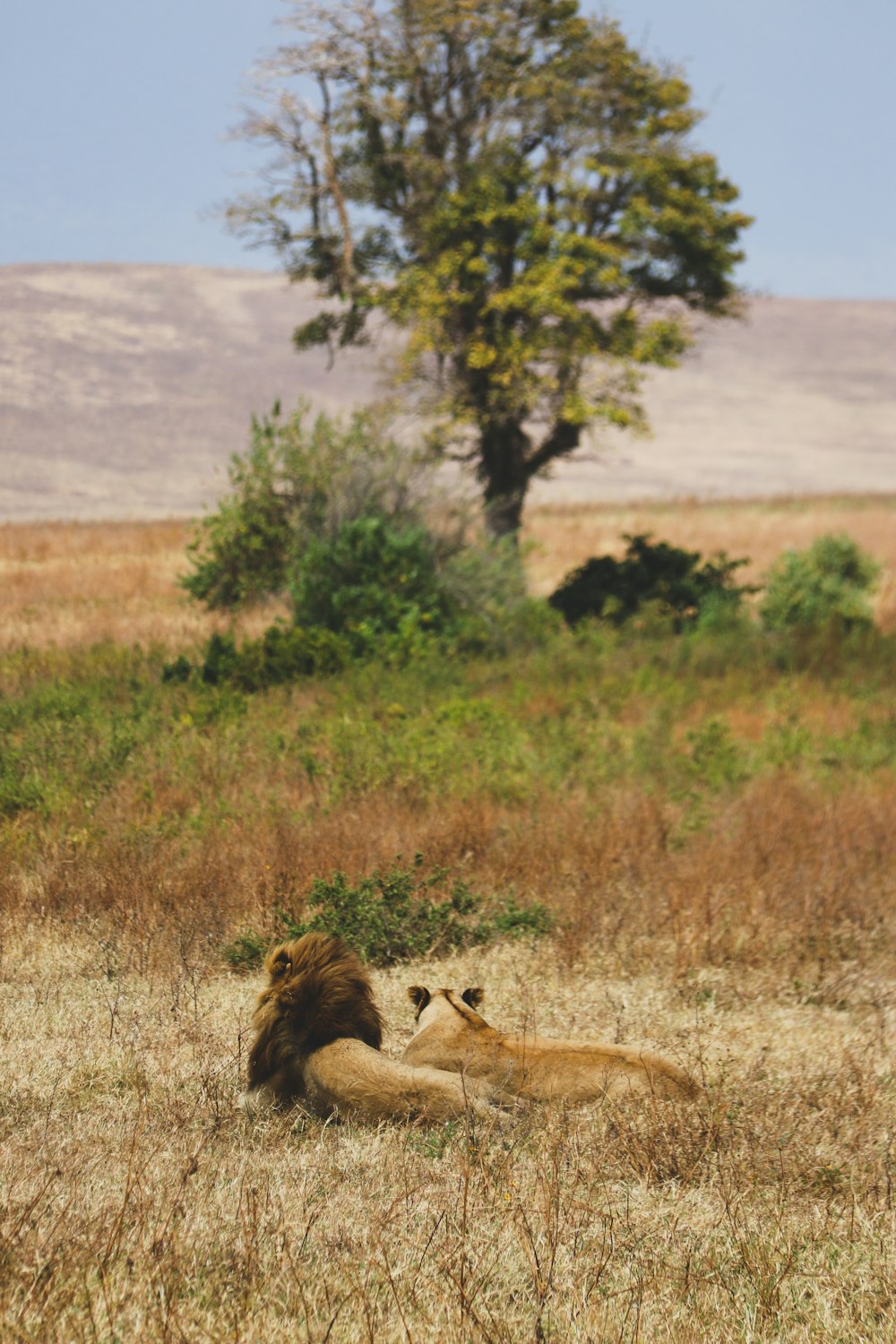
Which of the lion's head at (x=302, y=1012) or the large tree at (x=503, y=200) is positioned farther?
the large tree at (x=503, y=200)

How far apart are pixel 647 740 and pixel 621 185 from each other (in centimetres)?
1445

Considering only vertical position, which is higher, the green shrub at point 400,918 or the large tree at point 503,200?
the large tree at point 503,200

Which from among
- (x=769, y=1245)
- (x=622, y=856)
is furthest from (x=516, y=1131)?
(x=622, y=856)

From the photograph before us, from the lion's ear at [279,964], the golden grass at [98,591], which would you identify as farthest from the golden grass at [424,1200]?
the golden grass at [98,591]

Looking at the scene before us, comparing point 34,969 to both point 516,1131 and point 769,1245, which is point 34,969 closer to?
point 516,1131

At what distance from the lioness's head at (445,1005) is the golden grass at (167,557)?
30.6ft

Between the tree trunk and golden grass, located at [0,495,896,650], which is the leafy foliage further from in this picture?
the tree trunk

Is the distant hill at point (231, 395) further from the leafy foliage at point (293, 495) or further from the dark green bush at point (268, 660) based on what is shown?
the dark green bush at point (268, 660)

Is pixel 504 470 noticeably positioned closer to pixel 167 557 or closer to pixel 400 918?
pixel 167 557

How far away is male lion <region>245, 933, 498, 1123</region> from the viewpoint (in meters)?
4.16

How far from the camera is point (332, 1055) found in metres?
4.30

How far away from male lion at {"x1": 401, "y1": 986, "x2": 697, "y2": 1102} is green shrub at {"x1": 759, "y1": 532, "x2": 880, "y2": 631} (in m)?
13.4

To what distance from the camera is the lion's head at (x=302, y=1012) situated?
4352 millimetres

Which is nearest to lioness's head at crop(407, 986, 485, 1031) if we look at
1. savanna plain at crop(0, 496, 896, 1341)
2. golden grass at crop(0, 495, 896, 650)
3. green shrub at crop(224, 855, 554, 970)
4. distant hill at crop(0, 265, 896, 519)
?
savanna plain at crop(0, 496, 896, 1341)
